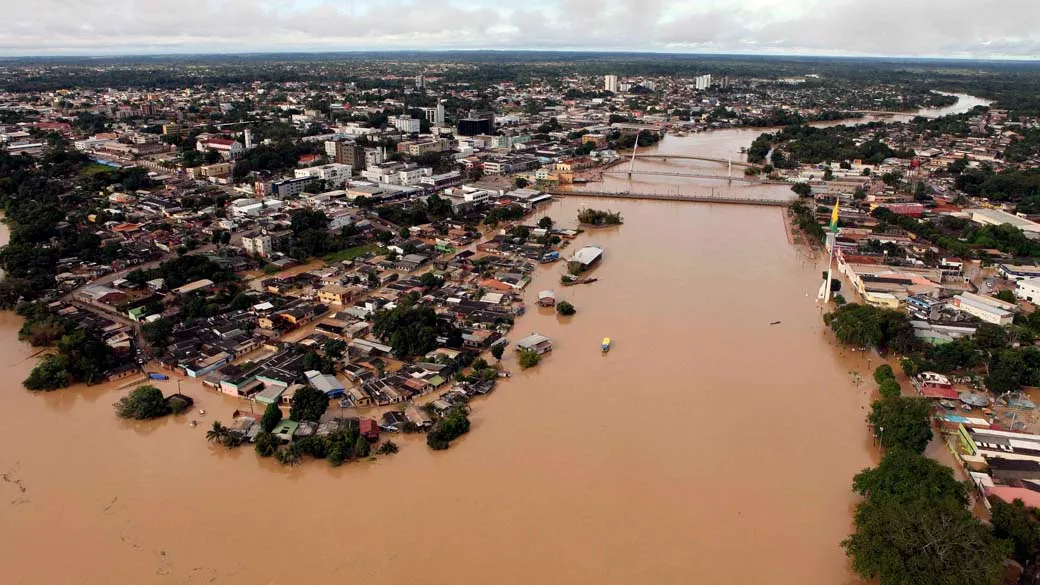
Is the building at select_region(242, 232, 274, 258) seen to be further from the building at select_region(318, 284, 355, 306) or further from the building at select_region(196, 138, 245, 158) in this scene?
the building at select_region(196, 138, 245, 158)

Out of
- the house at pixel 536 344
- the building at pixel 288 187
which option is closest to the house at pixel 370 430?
the house at pixel 536 344

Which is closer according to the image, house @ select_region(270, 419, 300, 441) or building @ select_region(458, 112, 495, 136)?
house @ select_region(270, 419, 300, 441)

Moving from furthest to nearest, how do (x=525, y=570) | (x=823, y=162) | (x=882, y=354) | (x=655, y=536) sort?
(x=823, y=162)
(x=882, y=354)
(x=655, y=536)
(x=525, y=570)

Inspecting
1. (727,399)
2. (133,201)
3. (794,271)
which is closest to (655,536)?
(727,399)

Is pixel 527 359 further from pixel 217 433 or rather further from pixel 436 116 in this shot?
pixel 436 116

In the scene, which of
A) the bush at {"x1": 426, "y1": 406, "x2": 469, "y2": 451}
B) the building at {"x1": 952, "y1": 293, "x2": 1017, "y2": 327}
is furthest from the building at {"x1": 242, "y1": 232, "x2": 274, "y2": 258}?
the building at {"x1": 952, "y1": 293, "x2": 1017, "y2": 327}

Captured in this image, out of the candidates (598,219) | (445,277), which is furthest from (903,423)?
(598,219)

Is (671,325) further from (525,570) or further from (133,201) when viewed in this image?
(133,201)
